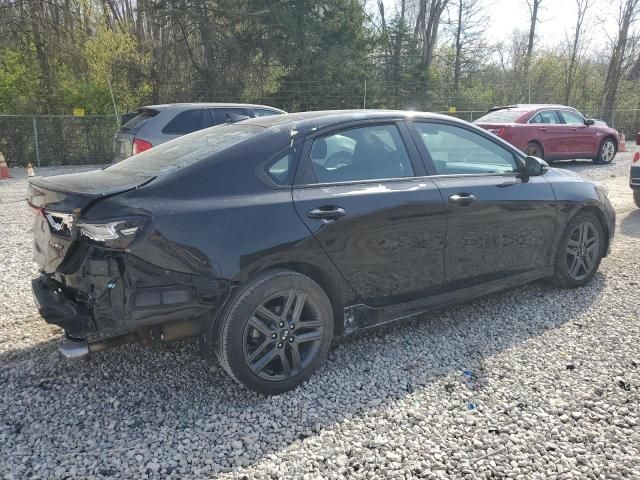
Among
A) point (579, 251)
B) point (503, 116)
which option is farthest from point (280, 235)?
point (503, 116)

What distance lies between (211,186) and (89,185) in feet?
2.27

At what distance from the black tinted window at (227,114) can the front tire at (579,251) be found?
21.4ft

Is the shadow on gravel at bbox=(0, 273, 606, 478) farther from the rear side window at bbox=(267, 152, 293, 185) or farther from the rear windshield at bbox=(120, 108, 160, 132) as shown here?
the rear windshield at bbox=(120, 108, 160, 132)

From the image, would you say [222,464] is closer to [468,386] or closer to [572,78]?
[468,386]

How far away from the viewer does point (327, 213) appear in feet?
10.5

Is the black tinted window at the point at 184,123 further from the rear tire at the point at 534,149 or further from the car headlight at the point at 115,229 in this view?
the rear tire at the point at 534,149

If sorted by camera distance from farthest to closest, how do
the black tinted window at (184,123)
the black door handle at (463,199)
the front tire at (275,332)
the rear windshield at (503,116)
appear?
the rear windshield at (503,116)
the black tinted window at (184,123)
the black door handle at (463,199)
the front tire at (275,332)

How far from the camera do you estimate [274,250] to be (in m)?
2.99

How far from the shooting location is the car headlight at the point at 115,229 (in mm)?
2670

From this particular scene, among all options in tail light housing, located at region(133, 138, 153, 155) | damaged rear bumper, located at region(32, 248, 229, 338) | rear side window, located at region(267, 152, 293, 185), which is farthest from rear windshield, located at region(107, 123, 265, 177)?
tail light housing, located at region(133, 138, 153, 155)

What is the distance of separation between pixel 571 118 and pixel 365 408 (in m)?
13.4

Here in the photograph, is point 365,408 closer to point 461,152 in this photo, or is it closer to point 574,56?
point 461,152

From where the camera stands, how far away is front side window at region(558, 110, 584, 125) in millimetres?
13805

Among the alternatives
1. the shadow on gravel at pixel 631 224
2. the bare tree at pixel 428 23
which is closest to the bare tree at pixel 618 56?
the bare tree at pixel 428 23
